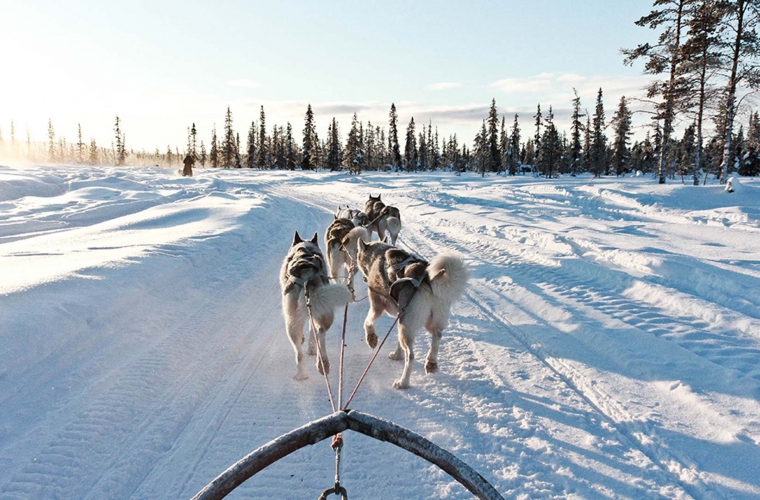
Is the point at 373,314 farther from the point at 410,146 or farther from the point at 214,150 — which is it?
the point at 214,150

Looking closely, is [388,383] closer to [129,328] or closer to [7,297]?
[129,328]

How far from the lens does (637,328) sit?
5344 mm

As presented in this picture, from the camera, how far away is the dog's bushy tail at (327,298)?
4.18m

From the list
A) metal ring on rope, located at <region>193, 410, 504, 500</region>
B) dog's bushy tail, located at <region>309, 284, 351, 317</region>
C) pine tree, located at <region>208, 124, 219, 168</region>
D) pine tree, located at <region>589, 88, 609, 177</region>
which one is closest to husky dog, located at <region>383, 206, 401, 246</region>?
dog's bushy tail, located at <region>309, 284, 351, 317</region>

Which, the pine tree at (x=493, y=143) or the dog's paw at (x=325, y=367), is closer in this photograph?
the dog's paw at (x=325, y=367)

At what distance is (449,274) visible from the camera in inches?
165

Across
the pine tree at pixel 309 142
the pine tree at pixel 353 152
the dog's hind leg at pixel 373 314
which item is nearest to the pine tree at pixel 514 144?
the pine tree at pixel 353 152

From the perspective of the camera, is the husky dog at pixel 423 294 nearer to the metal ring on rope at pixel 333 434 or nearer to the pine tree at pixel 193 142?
the metal ring on rope at pixel 333 434

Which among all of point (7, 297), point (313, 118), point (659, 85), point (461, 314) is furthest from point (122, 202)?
point (313, 118)

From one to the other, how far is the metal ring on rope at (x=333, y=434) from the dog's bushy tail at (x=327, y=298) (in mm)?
2617

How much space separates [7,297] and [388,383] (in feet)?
15.2

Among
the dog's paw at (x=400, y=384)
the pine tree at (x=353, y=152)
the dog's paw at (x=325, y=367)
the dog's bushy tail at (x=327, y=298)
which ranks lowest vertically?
the dog's paw at (x=400, y=384)

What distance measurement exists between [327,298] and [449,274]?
4.19ft

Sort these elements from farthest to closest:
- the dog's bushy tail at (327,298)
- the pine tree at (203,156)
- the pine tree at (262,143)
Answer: the pine tree at (203,156) < the pine tree at (262,143) < the dog's bushy tail at (327,298)
